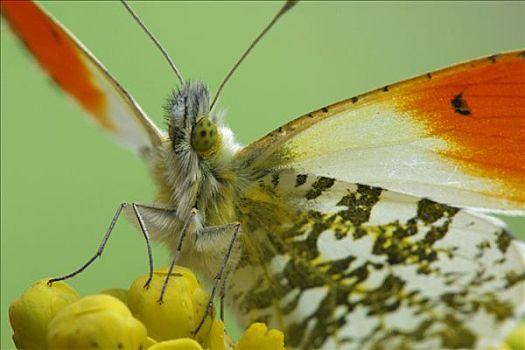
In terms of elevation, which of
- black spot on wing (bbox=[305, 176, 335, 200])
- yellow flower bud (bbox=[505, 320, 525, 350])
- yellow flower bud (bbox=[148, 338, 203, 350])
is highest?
black spot on wing (bbox=[305, 176, 335, 200])

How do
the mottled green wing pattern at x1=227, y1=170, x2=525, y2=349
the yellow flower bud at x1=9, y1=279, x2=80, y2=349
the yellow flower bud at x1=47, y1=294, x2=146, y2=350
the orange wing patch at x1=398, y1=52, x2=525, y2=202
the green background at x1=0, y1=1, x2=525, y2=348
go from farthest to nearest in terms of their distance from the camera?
the green background at x1=0, y1=1, x2=525, y2=348
the mottled green wing pattern at x1=227, y1=170, x2=525, y2=349
the orange wing patch at x1=398, y1=52, x2=525, y2=202
the yellow flower bud at x1=9, y1=279, x2=80, y2=349
the yellow flower bud at x1=47, y1=294, x2=146, y2=350

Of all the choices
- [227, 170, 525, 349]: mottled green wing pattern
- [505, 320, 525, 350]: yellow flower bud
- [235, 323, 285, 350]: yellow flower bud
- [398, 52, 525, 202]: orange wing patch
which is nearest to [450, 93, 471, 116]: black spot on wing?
[398, 52, 525, 202]: orange wing patch

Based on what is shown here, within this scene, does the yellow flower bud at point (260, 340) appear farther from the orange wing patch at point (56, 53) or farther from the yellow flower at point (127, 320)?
the orange wing patch at point (56, 53)

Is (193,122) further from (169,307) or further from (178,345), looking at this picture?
(178,345)

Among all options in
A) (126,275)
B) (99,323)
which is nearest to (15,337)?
(99,323)

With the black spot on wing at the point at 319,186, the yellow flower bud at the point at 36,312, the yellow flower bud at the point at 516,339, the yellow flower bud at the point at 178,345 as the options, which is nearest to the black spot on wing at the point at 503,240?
the yellow flower bud at the point at 516,339

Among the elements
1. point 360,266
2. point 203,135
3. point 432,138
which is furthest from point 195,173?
point 432,138

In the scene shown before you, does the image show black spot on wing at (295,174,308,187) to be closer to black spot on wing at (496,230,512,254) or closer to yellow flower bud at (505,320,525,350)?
black spot on wing at (496,230,512,254)
